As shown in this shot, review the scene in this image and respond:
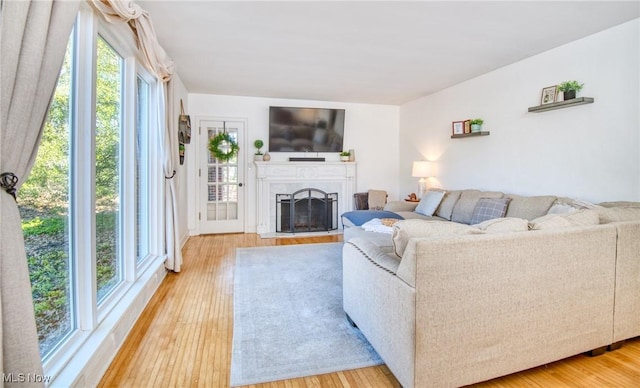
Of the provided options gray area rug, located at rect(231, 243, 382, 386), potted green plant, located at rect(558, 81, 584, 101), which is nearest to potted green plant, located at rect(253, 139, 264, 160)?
gray area rug, located at rect(231, 243, 382, 386)

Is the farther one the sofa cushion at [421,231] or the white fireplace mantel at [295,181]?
the white fireplace mantel at [295,181]

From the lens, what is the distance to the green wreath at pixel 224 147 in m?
5.59

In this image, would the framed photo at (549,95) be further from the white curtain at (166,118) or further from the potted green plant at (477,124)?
the white curtain at (166,118)

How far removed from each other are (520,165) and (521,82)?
38.7 inches

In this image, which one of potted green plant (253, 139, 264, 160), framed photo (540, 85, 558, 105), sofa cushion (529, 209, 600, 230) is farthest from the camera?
potted green plant (253, 139, 264, 160)

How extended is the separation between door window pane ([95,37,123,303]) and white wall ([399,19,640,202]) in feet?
13.8

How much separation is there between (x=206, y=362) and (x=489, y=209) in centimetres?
327

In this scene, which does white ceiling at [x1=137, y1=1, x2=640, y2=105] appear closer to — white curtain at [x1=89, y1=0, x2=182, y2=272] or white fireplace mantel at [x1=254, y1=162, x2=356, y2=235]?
white curtain at [x1=89, y1=0, x2=182, y2=272]

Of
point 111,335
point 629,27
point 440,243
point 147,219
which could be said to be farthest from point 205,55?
point 629,27

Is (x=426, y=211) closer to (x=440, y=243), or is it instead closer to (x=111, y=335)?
(x=440, y=243)

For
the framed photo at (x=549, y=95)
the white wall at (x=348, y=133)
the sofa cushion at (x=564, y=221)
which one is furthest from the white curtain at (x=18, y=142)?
the white wall at (x=348, y=133)

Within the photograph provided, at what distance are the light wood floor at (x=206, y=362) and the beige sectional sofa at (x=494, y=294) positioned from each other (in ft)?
0.40

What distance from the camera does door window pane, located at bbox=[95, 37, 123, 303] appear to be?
219 centimetres

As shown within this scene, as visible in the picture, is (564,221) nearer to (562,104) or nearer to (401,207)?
(562,104)
